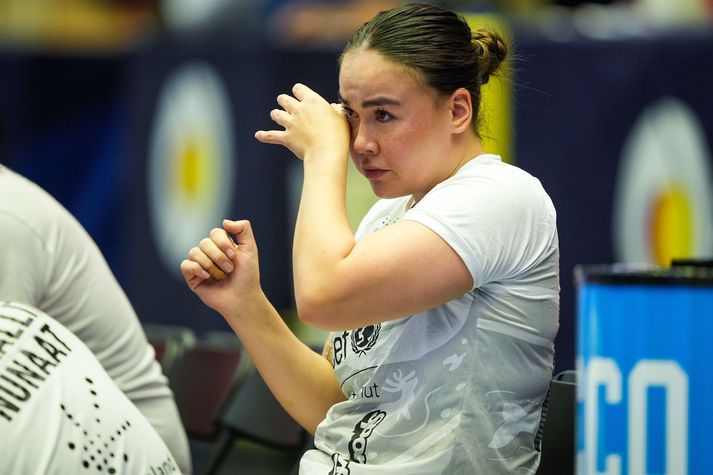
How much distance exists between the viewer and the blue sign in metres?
1.53

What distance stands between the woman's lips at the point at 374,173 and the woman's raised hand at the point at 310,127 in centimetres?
6

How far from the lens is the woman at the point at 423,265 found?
200 cm

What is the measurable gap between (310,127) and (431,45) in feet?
0.91

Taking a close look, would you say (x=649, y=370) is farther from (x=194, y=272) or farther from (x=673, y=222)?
(x=673, y=222)

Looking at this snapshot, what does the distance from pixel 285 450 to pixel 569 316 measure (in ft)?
4.63

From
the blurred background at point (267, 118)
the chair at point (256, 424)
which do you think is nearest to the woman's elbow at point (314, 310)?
the blurred background at point (267, 118)

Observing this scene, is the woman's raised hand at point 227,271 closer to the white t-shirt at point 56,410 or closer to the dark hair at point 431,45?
the white t-shirt at point 56,410

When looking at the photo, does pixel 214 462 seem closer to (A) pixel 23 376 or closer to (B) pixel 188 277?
(B) pixel 188 277

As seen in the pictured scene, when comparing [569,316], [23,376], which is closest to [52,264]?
[23,376]

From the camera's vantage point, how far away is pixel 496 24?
184 inches

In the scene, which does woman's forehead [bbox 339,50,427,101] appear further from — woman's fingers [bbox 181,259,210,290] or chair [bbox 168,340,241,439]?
chair [bbox 168,340,241,439]

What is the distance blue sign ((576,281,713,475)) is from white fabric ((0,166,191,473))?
5.22 ft

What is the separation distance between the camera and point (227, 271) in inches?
91.2

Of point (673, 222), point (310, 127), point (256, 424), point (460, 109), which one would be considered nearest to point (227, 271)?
point (310, 127)
